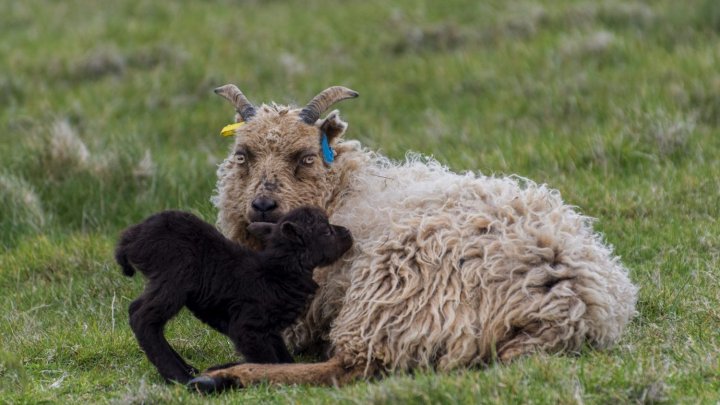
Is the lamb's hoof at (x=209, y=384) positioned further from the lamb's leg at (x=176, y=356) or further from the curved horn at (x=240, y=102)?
the curved horn at (x=240, y=102)

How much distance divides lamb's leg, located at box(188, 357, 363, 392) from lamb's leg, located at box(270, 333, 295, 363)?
30 cm

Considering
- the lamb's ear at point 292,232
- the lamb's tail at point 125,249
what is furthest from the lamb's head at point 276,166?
the lamb's tail at point 125,249

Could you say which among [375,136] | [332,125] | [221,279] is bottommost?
[375,136]

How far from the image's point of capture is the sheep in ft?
21.9

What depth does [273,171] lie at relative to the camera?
7773 millimetres

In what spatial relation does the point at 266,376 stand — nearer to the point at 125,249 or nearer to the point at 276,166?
the point at 125,249

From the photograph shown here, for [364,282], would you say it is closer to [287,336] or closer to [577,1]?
[287,336]

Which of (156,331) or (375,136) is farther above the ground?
(156,331)

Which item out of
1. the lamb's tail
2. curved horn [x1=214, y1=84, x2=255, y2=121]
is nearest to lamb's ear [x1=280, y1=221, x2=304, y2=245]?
the lamb's tail

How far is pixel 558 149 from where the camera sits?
11.0 m

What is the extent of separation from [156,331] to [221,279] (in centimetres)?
47

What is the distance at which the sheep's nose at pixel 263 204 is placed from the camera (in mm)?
7598

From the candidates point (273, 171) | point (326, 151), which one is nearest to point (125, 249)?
point (273, 171)

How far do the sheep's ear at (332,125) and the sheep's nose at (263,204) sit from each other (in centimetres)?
77
